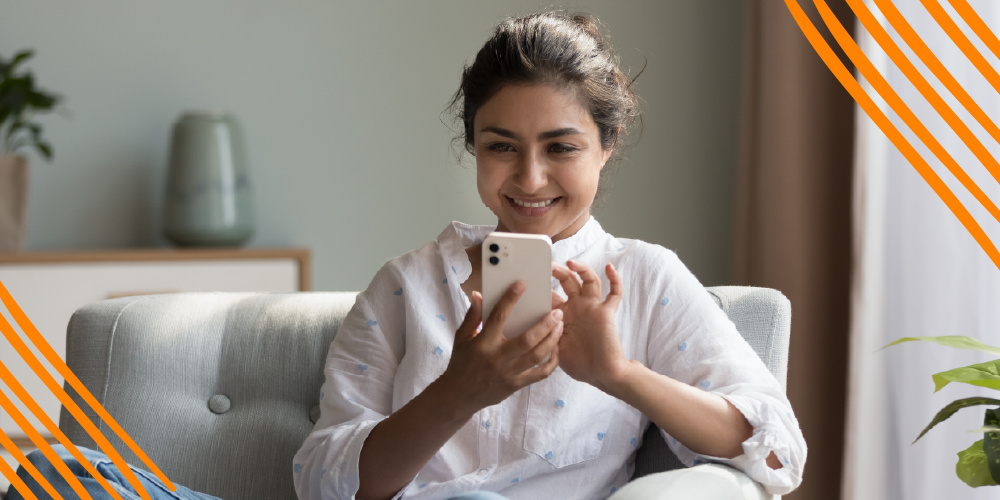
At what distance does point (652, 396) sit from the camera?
34.2 inches

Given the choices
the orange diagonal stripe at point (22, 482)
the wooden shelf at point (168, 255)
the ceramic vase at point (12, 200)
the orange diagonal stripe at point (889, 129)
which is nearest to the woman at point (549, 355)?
the orange diagonal stripe at point (22, 482)

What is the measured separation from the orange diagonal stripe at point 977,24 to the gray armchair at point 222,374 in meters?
0.57

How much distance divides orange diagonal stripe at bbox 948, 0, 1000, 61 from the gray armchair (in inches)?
22.4

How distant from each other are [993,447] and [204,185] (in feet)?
6.58

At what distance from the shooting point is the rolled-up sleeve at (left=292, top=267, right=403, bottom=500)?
0.93m

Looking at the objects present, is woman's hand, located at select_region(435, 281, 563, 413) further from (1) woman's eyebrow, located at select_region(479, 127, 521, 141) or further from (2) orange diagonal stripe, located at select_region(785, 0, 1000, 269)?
(2) orange diagonal stripe, located at select_region(785, 0, 1000, 269)

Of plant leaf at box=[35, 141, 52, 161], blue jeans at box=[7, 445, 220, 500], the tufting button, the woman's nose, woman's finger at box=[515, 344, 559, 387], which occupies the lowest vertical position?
the tufting button

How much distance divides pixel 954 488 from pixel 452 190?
5.11ft

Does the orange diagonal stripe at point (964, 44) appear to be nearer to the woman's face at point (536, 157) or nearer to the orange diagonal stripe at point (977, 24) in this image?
the orange diagonal stripe at point (977, 24)

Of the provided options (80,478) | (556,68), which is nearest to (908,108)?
(556,68)

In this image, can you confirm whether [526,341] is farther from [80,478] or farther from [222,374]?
[222,374]

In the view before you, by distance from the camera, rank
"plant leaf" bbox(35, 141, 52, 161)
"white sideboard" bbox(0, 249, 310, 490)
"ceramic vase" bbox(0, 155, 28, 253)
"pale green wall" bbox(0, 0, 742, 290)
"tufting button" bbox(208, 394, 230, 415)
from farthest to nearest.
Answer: "pale green wall" bbox(0, 0, 742, 290) → "plant leaf" bbox(35, 141, 52, 161) → "ceramic vase" bbox(0, 155, 28, 253) → "white sideboard" bbox(0, 249, 310, 490) → "tufting button" bbox(208, 394, 230, 415)

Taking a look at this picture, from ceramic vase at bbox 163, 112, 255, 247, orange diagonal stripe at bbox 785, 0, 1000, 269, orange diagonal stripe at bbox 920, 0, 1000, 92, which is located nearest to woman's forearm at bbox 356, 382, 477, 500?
orange diagonal stripe at bbox 785, 0, 1000, 269

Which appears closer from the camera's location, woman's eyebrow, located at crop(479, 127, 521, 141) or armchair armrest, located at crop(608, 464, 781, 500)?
armchair armrest, located at crop(608, 464, 781, 500)
